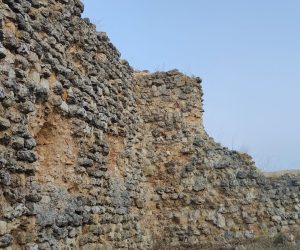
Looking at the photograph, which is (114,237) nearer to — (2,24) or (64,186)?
(64,186)

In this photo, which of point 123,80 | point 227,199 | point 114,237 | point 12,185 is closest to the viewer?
point 12,185

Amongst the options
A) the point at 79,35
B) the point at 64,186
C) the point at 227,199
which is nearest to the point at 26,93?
the point at 64,186

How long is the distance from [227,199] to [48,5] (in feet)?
18.6

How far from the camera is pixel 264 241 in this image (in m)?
8.62

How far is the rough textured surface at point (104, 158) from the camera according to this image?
453 cm

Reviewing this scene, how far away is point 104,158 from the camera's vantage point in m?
6.86

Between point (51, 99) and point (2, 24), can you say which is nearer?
point (2, 24)

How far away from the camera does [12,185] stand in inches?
169

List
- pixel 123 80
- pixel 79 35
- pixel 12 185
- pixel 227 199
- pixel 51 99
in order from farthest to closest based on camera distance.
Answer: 1. pixel 227 199
2. pixel 123 80
3. pixel 79 35
4. pixel 51 99
5. pixel 12 185

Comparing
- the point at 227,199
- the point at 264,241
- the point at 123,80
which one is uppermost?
the point at 123,80

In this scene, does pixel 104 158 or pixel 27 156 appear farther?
pixel 104 158

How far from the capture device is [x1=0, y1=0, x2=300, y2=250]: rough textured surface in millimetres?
4527

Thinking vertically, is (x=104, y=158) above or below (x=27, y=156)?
above

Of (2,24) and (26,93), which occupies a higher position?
(2,24)
